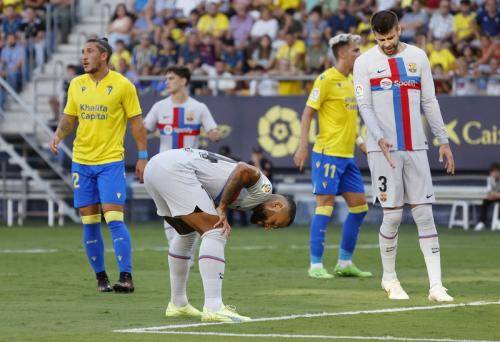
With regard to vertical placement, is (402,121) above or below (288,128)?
above

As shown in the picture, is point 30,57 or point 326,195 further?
point 30,57

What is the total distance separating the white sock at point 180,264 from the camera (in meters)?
10.8

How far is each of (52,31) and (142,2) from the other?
228cm

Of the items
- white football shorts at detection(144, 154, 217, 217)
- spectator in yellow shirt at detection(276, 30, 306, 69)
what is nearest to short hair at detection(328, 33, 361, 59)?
white football shorts at detection(144, 154, 217, 217)

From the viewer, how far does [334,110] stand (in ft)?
50.3

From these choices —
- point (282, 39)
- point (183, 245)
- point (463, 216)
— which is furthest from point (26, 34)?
point (183, 245)

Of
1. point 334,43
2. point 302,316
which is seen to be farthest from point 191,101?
point 302,316

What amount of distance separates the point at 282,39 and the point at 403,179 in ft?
54.3

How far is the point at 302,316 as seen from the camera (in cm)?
1061

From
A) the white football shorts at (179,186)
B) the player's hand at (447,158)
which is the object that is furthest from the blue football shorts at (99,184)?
the player's hand at (447,158)

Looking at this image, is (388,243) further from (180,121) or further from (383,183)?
(180,121)

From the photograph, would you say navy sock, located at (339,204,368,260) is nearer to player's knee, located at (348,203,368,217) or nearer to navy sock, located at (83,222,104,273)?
player's knee, located at (348,203,368,217)

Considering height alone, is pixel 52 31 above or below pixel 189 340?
above

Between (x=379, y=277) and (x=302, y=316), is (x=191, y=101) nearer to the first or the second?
(x=379, y=277)
